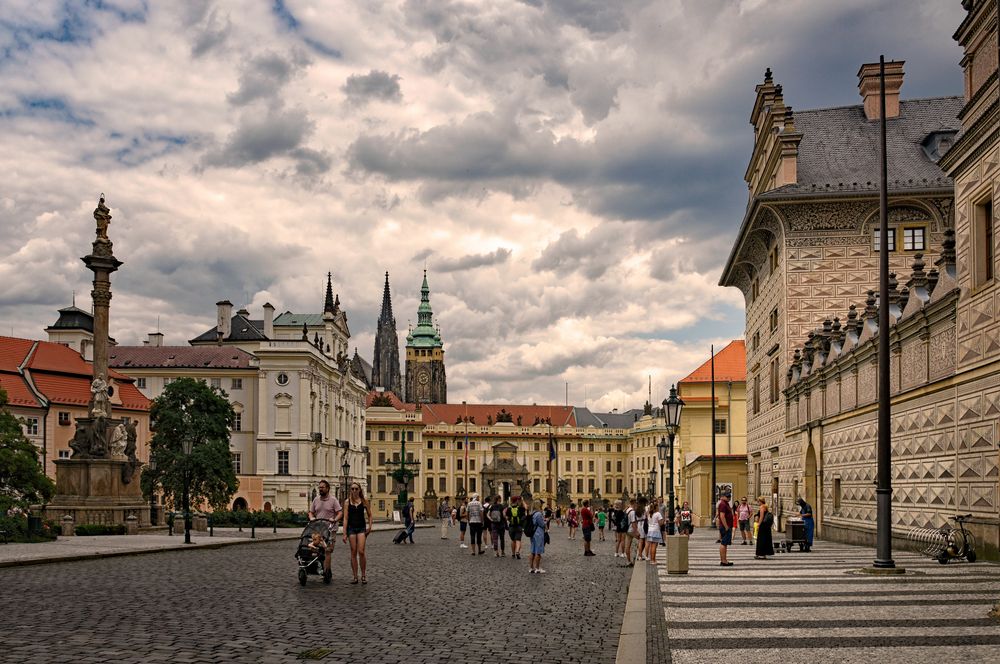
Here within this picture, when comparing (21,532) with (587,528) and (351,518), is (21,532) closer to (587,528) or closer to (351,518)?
(587,528)

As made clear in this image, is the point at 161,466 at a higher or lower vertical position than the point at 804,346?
lower

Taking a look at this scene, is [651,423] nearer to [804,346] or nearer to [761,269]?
[761,269]

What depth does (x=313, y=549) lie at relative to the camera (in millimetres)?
18828

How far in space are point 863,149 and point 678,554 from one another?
2838 centimetres

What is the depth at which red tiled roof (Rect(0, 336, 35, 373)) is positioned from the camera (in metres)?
67.5

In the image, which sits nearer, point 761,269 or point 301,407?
point 761,269

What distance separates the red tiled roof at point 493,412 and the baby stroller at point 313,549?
146 m

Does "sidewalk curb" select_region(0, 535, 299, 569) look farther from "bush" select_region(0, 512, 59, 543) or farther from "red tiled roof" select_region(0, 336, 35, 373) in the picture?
"red tiled roof" select_region(0, 336, 35, 373)

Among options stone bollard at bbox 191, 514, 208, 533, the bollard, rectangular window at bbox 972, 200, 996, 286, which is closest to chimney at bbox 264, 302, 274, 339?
stone bollard at bbox 191, 514, 208, 533

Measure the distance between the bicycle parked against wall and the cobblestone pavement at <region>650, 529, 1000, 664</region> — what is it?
0.23 m

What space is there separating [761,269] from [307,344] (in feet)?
155

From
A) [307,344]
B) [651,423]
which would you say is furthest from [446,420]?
[307,344]

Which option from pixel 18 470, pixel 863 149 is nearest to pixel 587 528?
pixel 18 470

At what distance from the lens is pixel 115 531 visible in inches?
1517
